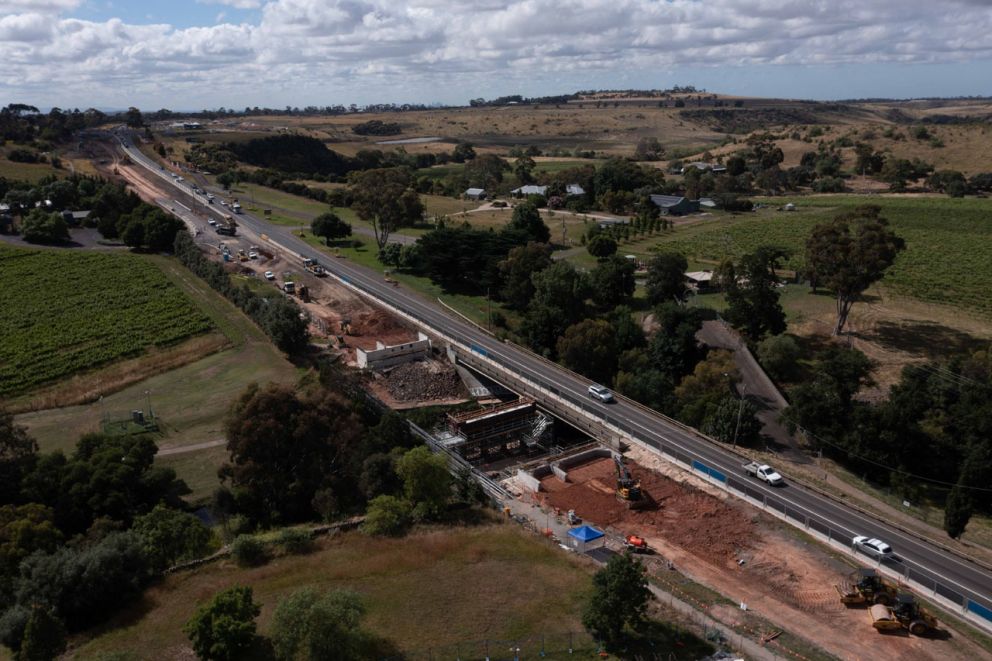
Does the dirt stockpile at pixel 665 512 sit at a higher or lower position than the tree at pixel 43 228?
lower

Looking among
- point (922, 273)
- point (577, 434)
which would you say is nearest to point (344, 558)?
point (577, 434)

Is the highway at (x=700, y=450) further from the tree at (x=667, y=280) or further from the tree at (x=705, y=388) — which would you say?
the tree at (x=667, y=280)

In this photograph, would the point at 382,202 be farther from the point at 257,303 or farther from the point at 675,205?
the point at 675,205

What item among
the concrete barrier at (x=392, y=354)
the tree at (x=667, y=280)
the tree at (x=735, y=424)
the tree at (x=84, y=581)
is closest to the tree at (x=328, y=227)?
the concrete barrier at (x=392, y=354)

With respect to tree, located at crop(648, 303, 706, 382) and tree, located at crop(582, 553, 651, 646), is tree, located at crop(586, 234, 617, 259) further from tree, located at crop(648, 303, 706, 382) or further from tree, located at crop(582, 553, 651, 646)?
tree, located at crop(582, 553, 651, 646)

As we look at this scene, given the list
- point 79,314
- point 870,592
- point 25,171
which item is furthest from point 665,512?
point 25,171

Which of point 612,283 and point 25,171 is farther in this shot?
point 25,171

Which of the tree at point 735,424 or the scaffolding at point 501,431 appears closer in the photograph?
the tree at point 735,424
